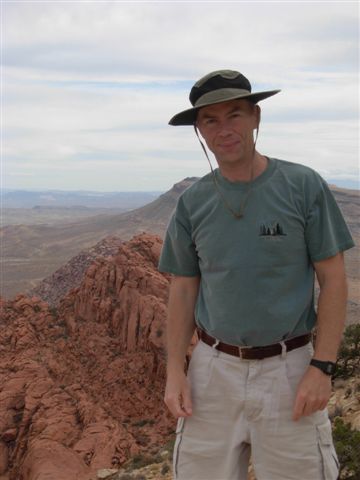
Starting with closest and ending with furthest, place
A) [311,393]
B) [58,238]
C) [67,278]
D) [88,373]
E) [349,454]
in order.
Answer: [311,393] < [349,454] < [88,373] < [67,278] < [58,238]

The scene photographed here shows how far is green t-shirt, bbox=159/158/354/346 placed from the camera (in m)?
2.40

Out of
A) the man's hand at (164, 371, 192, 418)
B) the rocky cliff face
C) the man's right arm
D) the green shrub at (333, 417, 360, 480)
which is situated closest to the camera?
the man's hand at (164, 371, 192, 418)

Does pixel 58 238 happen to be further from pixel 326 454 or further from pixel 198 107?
pixel 326 454

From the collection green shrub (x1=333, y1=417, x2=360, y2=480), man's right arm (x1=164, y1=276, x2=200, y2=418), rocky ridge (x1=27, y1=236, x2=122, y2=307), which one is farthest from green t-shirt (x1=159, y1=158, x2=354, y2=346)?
rocky ridge (x1=27, y1=236, x2=122, y2=307)

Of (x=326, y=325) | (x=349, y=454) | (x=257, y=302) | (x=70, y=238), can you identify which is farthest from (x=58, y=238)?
(x=326, y=325)

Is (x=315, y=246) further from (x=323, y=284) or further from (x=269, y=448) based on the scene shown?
(x=269, y=448)

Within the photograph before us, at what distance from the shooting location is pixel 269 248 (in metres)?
2.41

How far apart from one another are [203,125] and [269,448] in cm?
161

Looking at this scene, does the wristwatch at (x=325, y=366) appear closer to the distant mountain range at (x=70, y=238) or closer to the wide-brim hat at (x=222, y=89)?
the wide-brim hat at (x=222, y=89)

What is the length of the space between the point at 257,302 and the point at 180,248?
1.74 feet

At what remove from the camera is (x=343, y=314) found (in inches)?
96.3

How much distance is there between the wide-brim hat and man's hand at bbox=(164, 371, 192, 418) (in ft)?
4.59

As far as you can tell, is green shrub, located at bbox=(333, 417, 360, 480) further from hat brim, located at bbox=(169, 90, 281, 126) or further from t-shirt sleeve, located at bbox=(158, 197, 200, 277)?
hat brim, located at bbox=(169, 90, 281, 126)

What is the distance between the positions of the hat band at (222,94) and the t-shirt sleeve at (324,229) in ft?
1.87
